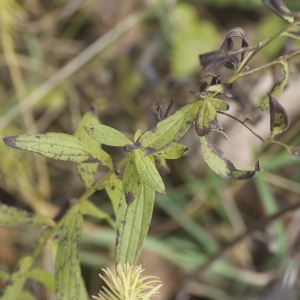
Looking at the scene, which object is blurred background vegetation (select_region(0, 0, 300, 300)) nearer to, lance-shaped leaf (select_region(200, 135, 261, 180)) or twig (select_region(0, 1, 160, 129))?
twig (select_region(0, 1, 160, 129))

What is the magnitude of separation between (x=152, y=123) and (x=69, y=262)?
566 millimetres

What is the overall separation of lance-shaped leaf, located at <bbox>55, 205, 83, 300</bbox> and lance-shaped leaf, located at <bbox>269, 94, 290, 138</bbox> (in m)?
0.30

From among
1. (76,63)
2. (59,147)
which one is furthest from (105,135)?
(76,63)

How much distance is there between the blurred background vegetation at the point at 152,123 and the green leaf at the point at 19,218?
1.42ft

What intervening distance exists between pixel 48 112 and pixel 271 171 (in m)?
0.66

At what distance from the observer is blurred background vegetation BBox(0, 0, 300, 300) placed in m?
1.30

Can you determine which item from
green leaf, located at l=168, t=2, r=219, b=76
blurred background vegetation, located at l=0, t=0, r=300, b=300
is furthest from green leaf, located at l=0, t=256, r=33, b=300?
green leaf, located at l=168, t=2, r=219, b=76

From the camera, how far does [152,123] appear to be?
1.22 metres

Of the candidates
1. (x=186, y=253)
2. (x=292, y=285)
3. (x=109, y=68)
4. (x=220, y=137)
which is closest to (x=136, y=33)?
(x=109, y=68)

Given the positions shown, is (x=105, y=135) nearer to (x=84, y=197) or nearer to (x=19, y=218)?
(x=84, y=197)

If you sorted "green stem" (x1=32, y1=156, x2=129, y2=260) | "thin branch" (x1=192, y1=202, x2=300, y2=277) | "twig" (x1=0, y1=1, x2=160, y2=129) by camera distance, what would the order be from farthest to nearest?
"twig" (x1=0, y1=1, x2=160, y2=129) → "thin branch" (x1=192, y1=202, x2=300, y2=277) → "green stem" (x1=32, y1=156, x2=129, y2=260)

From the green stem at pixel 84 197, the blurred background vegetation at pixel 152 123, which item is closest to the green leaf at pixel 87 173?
the green stem at pixel 84 197

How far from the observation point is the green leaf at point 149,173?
593 mm

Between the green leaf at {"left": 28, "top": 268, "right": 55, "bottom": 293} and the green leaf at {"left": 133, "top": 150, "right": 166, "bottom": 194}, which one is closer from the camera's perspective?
the green leaf at {"left": 133, "top": 150, "right": 166, "bottom": 194}
